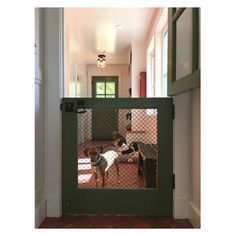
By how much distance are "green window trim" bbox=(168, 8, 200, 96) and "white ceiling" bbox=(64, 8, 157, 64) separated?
1.78 m

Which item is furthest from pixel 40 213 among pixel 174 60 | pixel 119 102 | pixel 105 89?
→ pixel 105 89

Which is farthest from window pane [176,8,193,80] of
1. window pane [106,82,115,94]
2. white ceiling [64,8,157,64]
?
window pane [106,82,115,94]

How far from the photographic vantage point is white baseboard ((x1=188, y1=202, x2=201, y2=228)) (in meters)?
1.90

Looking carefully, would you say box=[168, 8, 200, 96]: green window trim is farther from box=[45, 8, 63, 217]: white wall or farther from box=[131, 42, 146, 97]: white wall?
box=[131, 42, 146, 97]: white wall

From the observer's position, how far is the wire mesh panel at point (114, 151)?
2.29 m

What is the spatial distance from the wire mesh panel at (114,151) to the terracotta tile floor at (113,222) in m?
0.25

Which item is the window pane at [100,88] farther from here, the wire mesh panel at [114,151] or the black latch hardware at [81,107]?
the black latch hardware at [81,107]

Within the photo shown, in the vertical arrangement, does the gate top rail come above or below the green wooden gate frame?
above

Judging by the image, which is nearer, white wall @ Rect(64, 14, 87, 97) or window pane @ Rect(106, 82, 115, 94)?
white wall @ Rect(64, 14, 87, 97)

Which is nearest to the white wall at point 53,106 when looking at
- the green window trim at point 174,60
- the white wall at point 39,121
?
the white wall at point 39,121
